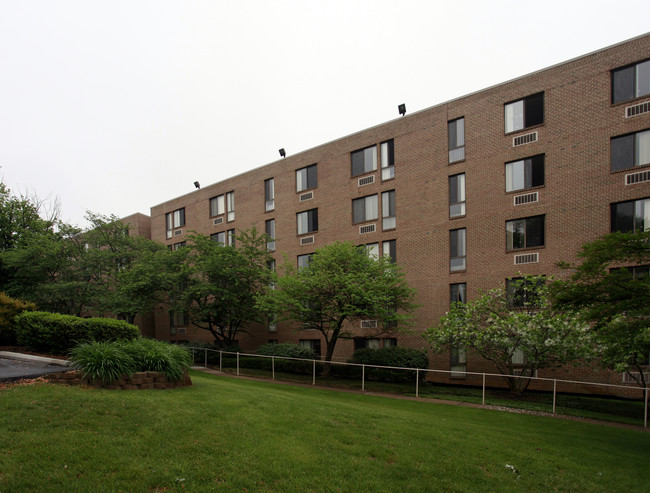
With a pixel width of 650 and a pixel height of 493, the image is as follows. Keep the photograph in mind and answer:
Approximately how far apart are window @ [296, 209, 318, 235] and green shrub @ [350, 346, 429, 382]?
383 inches

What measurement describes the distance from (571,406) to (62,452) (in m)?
14.8

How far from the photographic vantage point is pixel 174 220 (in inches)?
1409

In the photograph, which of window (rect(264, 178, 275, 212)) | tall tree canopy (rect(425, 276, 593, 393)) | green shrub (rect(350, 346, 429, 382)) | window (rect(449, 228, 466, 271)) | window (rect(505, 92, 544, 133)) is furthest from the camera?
window (rect(264, 178, 275, 212))

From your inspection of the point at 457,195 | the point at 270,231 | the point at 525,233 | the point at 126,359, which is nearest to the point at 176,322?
the point at 270,231

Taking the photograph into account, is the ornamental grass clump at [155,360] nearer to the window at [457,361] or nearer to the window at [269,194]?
the window at [457,361]

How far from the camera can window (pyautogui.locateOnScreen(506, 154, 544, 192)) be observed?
18.4 metres

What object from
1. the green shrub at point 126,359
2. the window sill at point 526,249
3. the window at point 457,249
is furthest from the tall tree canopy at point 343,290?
the green shrub at point 126,359

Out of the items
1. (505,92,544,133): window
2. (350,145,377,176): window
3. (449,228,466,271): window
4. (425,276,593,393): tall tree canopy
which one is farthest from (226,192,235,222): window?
(505,92,544,133): window

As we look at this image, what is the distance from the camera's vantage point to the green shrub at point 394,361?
1739 centimetres

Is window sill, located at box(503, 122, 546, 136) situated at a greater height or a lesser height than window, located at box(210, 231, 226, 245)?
greater

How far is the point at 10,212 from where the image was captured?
1300 inches

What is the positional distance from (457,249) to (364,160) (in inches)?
298

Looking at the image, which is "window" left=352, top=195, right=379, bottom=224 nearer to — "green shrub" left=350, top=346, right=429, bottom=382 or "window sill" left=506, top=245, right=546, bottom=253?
"window sill" left=506, top=245, right=546, bottom=253

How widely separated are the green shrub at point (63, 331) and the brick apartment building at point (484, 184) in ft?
45.6
